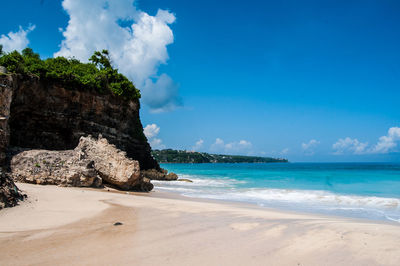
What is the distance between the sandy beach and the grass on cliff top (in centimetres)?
1289

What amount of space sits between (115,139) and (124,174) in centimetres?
994

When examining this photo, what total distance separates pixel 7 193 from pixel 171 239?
14.3ft

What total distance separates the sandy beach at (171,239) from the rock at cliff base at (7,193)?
0.23 m

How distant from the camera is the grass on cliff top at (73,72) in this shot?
16.1m

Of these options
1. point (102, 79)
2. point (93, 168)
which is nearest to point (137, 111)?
point (102, 79)

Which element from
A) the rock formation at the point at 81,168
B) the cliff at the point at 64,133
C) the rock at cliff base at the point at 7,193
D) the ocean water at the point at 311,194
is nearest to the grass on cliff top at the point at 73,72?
the cliff at the point at 64,133

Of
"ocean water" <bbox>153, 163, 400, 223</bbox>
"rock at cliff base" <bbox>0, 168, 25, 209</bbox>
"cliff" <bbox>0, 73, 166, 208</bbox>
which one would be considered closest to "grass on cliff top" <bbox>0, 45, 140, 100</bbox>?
"cliff" <bbox>0, 73, 166, 208</bbox>

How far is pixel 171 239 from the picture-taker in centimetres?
473

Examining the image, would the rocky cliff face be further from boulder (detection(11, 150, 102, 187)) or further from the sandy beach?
the sandy beach

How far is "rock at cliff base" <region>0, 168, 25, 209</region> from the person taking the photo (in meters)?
5.90

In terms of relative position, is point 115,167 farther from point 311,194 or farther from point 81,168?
point 311,194

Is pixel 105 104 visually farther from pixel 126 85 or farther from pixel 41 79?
pixel 41 79

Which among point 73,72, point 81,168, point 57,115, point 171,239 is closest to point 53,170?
point 81,168

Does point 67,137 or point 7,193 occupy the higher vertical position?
point 67,137
